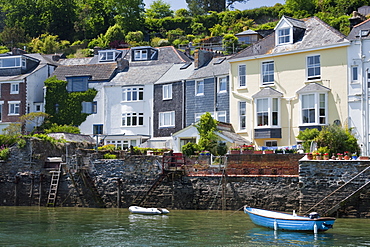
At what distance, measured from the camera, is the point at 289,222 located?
30.5 meters

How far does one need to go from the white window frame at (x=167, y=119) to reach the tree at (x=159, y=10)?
67.9 m

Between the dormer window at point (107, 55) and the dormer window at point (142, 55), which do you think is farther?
the dormer window at point (107, 55)

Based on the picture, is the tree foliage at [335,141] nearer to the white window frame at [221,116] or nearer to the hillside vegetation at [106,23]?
the white window frame at [221,116]

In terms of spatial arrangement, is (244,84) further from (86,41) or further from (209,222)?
(86,41)

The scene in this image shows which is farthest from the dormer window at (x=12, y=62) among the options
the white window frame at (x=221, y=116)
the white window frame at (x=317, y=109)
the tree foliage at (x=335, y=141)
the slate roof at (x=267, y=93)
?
the tree foliage at (x=335, y=141)

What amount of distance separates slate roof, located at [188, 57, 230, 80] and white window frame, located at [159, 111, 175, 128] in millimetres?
4159

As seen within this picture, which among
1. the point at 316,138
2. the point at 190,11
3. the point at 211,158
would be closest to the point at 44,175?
the point at 211,158

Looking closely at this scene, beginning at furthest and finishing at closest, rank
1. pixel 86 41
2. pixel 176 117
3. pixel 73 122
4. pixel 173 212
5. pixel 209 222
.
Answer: pixel 86 41
pixel 73 122
pixel 176 117
pixel 173 212
pixel 209 222

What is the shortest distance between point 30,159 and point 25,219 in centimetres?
1043

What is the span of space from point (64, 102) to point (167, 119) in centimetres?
1183

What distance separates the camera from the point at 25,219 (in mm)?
36156

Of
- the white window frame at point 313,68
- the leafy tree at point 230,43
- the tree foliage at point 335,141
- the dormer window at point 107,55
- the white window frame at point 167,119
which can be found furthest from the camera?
the leafy tree at point 230,43

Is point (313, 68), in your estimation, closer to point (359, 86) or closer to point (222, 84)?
point (359, 86)

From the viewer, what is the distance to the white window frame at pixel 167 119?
188 ft
